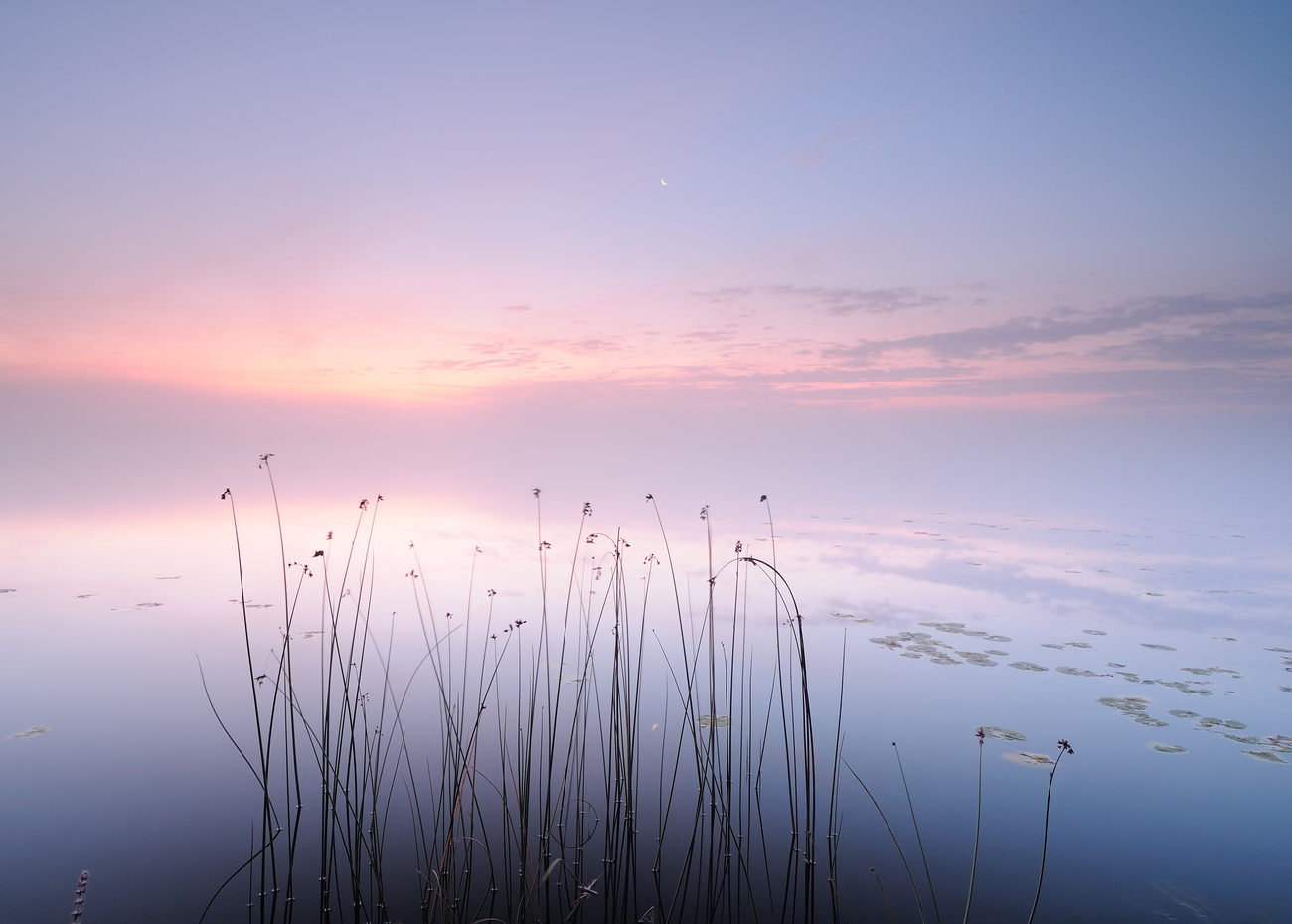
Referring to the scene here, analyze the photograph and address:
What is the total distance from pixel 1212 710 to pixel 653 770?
399cm

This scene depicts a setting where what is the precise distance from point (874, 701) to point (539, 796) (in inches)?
110

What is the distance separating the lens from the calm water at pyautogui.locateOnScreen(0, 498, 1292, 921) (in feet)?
9.92

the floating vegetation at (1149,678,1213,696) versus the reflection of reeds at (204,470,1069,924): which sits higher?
the reflection of reeds at (204,470,1069,924)

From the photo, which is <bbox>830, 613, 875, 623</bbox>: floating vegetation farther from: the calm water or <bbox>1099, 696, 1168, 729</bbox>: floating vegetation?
<bbox>1099, 696, 1168, 729</bbox>: floating vegetation

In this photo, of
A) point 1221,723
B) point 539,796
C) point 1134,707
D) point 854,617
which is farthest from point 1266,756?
point 539,796

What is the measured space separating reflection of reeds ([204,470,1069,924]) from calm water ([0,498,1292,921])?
0.18m

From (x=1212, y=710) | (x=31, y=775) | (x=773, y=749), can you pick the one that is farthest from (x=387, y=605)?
(x=1212, y=710)

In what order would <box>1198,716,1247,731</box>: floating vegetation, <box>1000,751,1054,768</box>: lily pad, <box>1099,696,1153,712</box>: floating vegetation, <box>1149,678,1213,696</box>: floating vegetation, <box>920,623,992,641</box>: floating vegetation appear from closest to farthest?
<box>1000,751,1054,768</box>: lily pad → <box>1198,716,1247,731</box>: floating vegetation → <box>1099,696,1153,712</box>: floating vegetation → <box>1149,678,1213,696</box>: floating vegetation → <box>920,623,992,641</box>: floating vegetation

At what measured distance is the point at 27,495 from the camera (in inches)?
614

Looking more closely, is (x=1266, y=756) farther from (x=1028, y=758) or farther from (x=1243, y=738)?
(x=1028, y=758)

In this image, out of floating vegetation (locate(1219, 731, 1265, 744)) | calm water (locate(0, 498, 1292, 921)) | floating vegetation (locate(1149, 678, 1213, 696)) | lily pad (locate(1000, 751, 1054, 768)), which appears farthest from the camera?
floating vegetation (locate(1149, 678, 1213, 696))

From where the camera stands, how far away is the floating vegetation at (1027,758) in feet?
13.1

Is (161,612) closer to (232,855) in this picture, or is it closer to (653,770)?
(232,855)

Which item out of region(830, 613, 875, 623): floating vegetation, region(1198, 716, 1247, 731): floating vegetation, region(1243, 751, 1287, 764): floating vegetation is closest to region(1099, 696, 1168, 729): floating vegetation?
region(1198, 716, 1247, 731): floating vegetation
